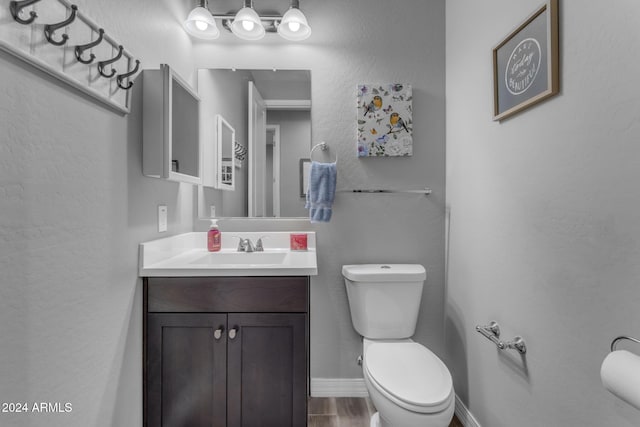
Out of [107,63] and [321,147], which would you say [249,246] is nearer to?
[321,147]

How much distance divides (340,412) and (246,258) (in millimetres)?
984

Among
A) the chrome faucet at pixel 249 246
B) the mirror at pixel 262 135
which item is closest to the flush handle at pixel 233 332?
the chrome faucet at pixel 249 246

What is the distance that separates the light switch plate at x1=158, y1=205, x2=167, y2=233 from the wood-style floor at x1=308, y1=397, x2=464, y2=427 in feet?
4.05

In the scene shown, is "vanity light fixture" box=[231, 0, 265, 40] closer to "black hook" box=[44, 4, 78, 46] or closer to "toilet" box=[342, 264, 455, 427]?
"black hook" box=[44, 4, 78, 46]

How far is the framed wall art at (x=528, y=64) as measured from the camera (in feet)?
3.23

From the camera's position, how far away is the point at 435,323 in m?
1.86

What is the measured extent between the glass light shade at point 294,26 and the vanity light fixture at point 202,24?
373 millimetres

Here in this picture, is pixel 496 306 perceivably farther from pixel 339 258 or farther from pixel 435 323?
pixel 339 258

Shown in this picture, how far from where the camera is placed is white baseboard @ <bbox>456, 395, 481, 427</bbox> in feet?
4.86

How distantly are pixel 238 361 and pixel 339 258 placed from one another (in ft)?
2.63

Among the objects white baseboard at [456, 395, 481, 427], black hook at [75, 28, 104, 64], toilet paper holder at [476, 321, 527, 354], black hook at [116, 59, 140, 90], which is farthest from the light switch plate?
white baseboard at [456, 395, 481, 427]

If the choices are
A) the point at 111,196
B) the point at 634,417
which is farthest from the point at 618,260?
the point at 111,196

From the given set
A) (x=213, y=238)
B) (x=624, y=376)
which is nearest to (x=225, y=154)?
(x=213, y=238)

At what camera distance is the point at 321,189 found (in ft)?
5.62
